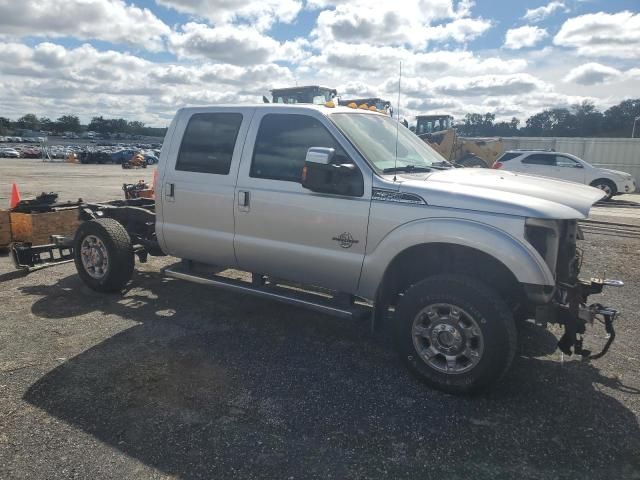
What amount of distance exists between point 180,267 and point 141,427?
2.35 metres

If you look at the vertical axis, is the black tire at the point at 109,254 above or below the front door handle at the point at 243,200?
below

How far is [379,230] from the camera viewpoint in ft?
12.2

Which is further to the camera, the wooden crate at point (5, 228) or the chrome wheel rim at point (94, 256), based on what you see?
the wooden crate at point (5, 228)

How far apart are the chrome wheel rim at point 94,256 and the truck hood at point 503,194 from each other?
3.60 m

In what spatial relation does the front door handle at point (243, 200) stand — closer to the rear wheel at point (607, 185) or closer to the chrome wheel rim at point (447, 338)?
the chrome wheel rim at point (447, 338)

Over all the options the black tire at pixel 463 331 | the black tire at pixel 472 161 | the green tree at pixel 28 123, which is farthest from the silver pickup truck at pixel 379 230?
the green tree at pixel 28 123

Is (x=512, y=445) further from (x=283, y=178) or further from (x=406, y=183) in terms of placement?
(x=283, y=178)

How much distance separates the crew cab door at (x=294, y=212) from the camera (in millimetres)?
3881

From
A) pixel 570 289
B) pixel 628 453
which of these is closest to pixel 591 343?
pixel 570 289

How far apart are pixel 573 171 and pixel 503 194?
16.1 m

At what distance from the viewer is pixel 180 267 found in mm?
5145

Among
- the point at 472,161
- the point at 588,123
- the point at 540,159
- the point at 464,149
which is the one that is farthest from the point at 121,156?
the point at 588,123

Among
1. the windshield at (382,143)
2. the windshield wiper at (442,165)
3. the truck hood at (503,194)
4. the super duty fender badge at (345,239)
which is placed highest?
the windshield at (382,143)

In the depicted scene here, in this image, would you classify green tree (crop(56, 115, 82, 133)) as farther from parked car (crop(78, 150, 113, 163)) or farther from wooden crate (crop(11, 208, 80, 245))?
wooden crate (crop(11, 208, 80, 245))
